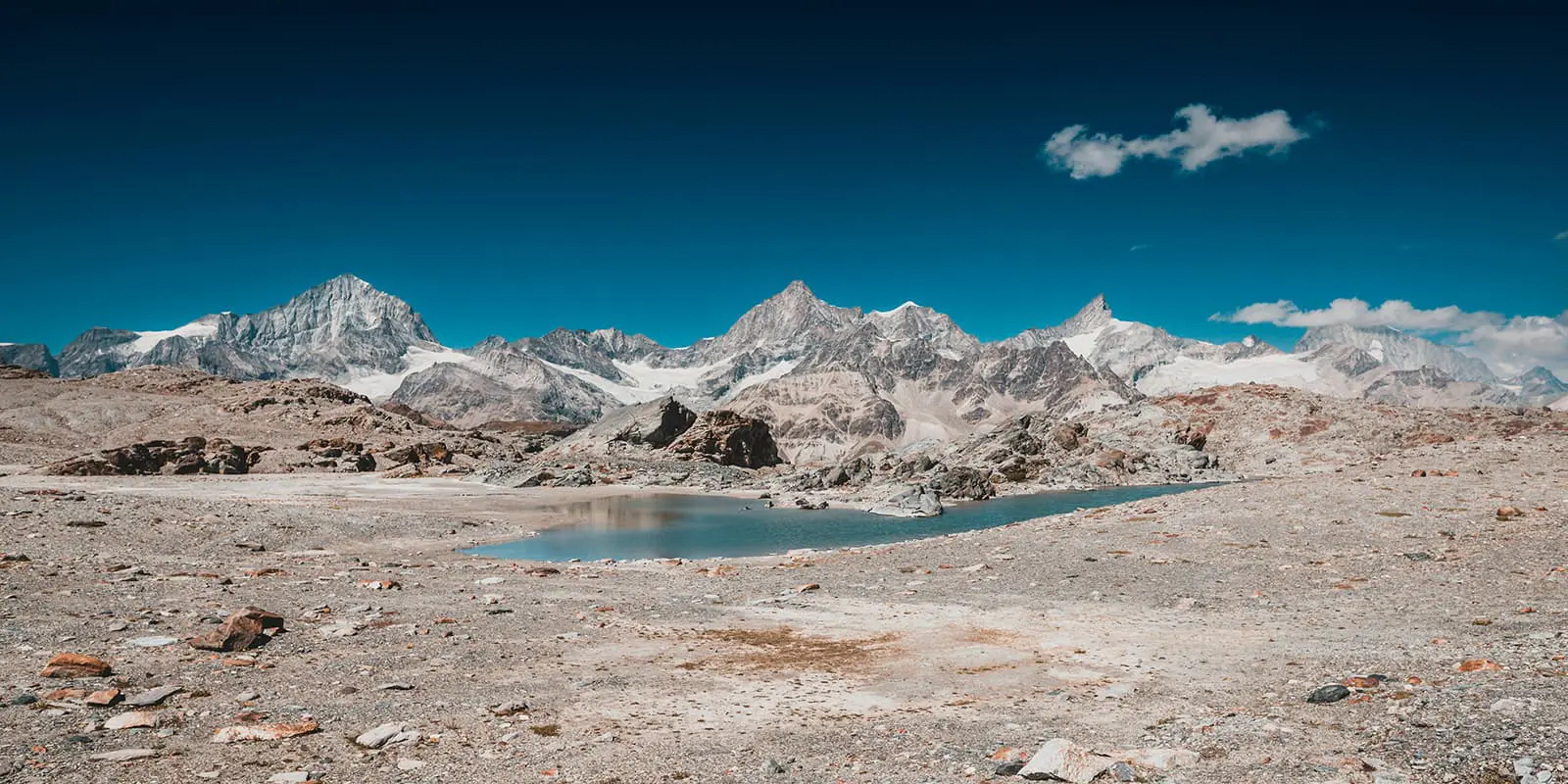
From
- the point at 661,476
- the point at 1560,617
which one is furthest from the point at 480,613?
the point at 661,476

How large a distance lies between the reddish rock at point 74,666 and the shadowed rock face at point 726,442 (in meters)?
115

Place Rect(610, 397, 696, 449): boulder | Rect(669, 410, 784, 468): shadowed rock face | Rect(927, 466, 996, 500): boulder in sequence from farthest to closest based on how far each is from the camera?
Rect(669, 410, 784, 468): shadowed rock face, Rect(610, 397, 696, 449): boulder, Rect(927, 466, 996, 500): boulder

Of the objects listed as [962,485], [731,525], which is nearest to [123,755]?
[731,525]

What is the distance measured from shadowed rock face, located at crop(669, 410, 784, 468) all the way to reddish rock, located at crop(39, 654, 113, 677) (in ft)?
377

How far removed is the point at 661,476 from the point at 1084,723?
9527 centimetres

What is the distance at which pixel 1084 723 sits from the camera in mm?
10711

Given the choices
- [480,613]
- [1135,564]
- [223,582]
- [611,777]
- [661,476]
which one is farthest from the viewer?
[661,476]

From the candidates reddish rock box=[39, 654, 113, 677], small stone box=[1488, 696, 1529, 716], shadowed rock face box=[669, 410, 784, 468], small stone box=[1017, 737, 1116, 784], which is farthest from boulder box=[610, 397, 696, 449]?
small stone box=[1488, 696, 1529, 716]

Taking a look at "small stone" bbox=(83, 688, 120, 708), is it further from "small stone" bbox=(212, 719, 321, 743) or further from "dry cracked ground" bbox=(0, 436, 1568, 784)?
"small stone" bbox=(212, 719, 321, 743)

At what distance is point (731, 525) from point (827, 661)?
43.4 meters

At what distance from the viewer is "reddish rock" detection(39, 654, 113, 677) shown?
11664mm

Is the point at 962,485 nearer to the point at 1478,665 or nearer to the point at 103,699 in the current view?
the point at 1478,665

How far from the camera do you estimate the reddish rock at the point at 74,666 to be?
11.7 m

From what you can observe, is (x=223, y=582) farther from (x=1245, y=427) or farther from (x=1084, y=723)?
(x=1245, y=427)
